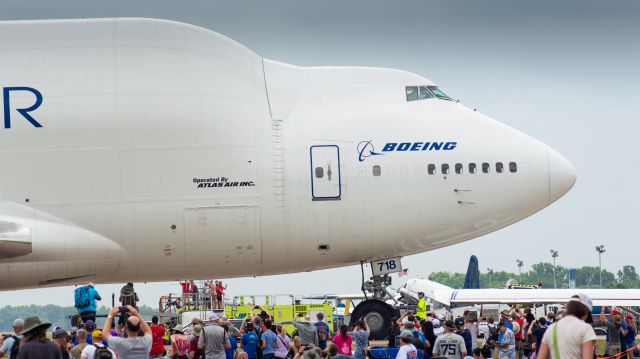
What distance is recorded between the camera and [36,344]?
1306 cm

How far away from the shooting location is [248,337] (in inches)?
897

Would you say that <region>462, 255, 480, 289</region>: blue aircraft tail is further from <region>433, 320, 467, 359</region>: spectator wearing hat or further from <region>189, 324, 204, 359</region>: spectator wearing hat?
<region>433, 320, 467, 359</region>: spectator wearing hat

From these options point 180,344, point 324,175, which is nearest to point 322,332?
point 324,175

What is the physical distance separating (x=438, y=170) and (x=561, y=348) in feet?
47.8

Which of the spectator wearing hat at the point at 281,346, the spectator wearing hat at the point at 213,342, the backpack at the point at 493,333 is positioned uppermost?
the spectator wearing hat at the point at 213,342

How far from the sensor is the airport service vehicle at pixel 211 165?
25.3 metres

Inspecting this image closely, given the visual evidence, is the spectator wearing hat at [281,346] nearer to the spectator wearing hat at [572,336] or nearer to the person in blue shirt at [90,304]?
the person in blue shirt at [90,304]

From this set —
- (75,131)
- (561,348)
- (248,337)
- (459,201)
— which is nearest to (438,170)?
(459,201)

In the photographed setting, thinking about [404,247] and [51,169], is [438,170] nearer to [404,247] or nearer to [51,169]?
[404,247]

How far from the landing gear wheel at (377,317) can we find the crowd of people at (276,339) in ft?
0.79

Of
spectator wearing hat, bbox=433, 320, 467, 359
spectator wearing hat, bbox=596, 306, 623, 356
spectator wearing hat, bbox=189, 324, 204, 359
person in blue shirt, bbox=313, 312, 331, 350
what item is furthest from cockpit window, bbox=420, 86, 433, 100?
spectator wearing hat, bbox=189, 324, 204, 359

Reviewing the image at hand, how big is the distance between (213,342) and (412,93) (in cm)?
984

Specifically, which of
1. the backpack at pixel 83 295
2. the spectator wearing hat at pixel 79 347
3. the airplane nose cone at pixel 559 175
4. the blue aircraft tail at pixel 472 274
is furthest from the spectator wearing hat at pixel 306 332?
the blue aircraft tail at pixel 472 274

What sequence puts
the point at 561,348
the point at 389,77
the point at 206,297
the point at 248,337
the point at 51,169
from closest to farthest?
the point at 561,348 < the point at 248,337 < the point at 51,169 < the point at 389,77 < the point at 206,297
